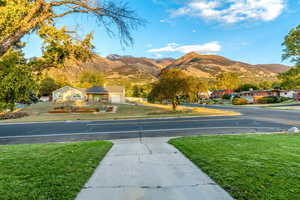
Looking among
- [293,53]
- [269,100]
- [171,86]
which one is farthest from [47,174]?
[269,100]

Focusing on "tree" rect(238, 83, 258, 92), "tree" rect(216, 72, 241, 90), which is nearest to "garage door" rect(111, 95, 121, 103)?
"tree" rect(238, 83, 258, 92)

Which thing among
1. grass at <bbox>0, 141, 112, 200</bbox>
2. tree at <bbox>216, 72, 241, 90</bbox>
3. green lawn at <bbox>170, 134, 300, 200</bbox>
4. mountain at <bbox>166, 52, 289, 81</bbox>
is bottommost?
grass at <bbox>0, 141, 112, 200</bbox>

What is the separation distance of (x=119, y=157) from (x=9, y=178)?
2.68m

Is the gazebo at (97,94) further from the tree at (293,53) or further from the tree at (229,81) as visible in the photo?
the tree at (229,81)

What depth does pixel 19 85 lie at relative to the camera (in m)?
3.56

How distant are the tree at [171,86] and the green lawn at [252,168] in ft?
54.1

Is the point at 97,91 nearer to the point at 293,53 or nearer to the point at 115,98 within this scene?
the point at 115,98

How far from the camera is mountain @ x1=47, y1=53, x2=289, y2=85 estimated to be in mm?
5006

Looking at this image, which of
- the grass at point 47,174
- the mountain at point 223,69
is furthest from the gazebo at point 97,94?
the mountain at point 223,69

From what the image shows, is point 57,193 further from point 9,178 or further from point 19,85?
point 19,85

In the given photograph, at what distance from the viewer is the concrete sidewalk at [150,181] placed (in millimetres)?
2848

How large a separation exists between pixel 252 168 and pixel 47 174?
4783mm

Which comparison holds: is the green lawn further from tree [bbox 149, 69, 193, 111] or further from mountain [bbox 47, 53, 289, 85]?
tree [bbox 149, 69, 193, 111]

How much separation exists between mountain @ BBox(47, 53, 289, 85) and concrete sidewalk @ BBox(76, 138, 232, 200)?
292cm
